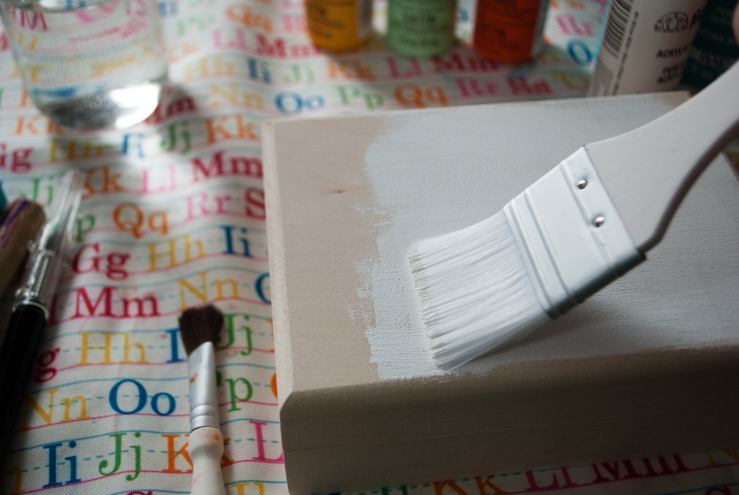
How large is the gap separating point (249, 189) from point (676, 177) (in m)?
0.30

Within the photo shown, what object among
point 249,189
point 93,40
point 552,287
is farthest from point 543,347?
point 93,40

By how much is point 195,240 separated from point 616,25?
0.32 m

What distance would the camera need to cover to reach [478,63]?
1.81 feet

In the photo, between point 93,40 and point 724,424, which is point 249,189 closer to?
point 93,40

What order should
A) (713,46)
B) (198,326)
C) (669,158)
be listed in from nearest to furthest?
Answer: (669,158), (198,326), (713,46)

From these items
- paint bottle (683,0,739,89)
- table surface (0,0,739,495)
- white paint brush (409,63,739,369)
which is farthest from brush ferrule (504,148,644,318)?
paint bottle (683,0,739,89)

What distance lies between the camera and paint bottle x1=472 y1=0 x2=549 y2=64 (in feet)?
1.62

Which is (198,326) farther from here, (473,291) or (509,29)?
(509,29)

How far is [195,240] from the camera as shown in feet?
1.38

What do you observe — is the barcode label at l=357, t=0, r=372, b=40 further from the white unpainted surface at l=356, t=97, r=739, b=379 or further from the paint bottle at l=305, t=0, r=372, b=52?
the white unpainted surface at l=356, t=97, r=739, b=379

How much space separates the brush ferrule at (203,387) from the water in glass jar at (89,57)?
0.24m

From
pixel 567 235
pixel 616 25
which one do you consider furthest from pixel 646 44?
pixel 567 235

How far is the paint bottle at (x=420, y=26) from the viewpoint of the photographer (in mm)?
513

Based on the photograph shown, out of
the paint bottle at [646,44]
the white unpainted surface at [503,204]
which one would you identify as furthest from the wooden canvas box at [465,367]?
the paint bottle at [646,44]
